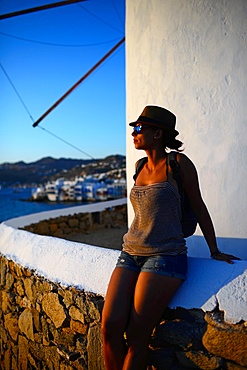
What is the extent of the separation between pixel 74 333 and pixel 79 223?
17.7ft

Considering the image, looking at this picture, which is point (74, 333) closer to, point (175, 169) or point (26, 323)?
point (26, 323)

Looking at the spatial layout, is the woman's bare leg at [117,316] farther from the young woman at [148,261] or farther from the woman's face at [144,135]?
the woman's face at [144,135]

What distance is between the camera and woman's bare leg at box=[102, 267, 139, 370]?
2176 millimetres

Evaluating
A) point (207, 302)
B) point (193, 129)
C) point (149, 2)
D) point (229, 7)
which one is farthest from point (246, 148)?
point (149, 2)

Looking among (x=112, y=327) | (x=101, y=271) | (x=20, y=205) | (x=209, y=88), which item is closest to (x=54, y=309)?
(x=101, y=271)

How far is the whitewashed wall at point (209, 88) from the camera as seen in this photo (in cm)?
308

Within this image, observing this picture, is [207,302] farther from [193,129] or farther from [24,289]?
[24,289]

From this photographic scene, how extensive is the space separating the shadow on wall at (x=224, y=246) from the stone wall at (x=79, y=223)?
12.4 ft

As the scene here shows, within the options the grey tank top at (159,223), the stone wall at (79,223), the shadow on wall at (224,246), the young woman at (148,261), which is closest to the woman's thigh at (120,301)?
the young woman at (148,261)

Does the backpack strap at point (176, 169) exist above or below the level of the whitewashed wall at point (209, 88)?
below

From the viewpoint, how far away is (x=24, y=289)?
3424 mm

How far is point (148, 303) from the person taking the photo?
6.99 feet

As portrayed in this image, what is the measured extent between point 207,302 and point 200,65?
1.92 metres

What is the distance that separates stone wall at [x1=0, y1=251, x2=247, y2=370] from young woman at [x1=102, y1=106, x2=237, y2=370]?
0.58 feet
